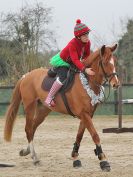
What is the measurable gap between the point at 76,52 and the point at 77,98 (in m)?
0.71

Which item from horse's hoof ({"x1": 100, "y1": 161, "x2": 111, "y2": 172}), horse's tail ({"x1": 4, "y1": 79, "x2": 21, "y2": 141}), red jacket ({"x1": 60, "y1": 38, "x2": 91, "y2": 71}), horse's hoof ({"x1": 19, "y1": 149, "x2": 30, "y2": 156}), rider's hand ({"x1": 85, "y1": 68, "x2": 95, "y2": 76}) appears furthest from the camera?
horse's tail ({"x1": 4, "y1": 79, "x2": 21, "y2": 141})

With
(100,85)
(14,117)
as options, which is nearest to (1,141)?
(14,117)

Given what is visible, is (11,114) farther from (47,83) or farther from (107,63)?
(107,63)

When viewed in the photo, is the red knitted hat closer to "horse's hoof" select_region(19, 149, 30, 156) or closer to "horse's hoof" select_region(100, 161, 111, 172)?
"horse's hoof" select_region(100, 161, 111, 172)

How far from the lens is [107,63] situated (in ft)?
23.6

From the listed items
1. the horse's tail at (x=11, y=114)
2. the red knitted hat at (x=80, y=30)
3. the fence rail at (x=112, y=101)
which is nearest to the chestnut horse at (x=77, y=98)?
the horse's tail at (x=11, y=114)

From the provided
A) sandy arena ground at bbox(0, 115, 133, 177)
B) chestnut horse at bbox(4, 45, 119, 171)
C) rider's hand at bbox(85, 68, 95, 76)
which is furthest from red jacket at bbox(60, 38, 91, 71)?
sandy arena ground at bbox(0, 115, 133, 177)

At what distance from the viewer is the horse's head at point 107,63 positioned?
23.2ft

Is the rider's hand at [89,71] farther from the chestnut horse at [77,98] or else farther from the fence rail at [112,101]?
the fence rail at [112,101]

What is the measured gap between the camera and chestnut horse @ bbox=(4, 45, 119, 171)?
7.18 metres

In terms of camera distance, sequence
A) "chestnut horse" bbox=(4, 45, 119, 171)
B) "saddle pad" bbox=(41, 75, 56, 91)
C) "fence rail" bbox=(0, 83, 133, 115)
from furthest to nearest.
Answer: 1. "fence rail" bbox=(0, 83, 133, 115)
2. "saddle pad" bbox=(41, 75, 56, 91)
3. "chestnut horse" bbox=(4, 45, 119, 171)

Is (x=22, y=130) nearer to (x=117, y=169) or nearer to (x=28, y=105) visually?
(x=28, y=105)

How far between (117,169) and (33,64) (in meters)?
18.6

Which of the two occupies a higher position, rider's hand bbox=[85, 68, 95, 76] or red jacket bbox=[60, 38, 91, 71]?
red jacket bbox=[60, 38, 91, 71]
